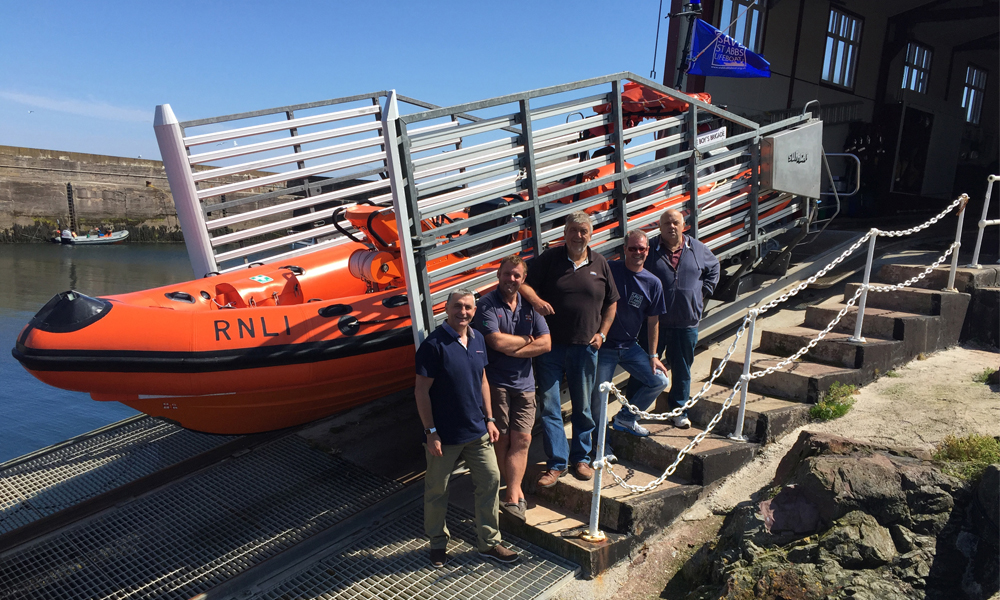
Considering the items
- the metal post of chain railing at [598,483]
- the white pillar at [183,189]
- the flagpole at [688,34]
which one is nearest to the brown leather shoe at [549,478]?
the metal post of chain railing at [598,483]

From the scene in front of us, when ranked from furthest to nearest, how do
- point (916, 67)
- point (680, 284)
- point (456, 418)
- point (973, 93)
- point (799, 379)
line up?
1. point (973, 93)
2. point (916, 67)
3. point (799, 379)
4. point (680, 284)
5. point (456, 418)

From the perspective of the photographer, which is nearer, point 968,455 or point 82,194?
point 968,455

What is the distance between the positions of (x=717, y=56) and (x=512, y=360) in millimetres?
5233

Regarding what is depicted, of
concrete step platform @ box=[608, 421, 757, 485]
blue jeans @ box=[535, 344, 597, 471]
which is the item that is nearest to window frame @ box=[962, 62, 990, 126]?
concrete step platform @ box=[608, 421, 757, 485]

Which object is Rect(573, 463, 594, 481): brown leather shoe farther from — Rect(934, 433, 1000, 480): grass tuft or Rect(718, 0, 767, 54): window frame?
Rect(718, 0, 767, 54): window frame

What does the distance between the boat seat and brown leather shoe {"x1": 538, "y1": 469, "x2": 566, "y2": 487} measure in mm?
2732

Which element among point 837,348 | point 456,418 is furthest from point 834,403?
point 456,418

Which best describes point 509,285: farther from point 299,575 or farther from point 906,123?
point 906,123

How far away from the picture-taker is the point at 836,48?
10.6 m

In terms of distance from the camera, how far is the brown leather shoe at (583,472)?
399cm

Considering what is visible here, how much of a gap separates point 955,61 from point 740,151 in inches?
454

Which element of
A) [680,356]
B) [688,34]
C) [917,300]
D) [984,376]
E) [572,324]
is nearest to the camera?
[572,324]

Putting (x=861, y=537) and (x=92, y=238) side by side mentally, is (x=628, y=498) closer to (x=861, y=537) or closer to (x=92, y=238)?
(x=861, y=537)

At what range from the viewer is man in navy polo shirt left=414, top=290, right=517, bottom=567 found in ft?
11.3
